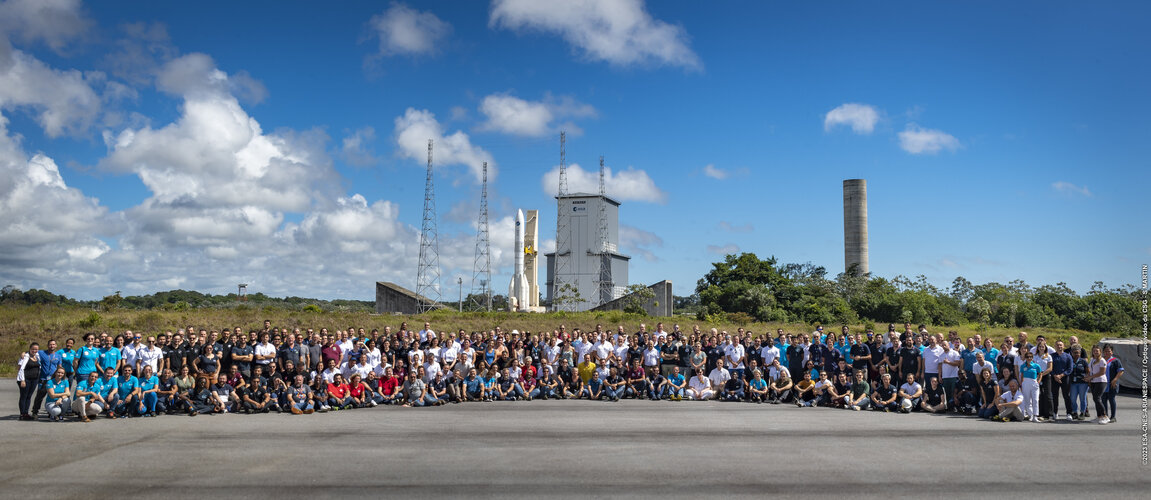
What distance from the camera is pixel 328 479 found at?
8852 mm

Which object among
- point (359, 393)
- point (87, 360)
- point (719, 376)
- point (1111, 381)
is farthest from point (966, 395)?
point (87, 360)

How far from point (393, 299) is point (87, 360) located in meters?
41.1

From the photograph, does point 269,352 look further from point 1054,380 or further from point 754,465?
point 1054,380

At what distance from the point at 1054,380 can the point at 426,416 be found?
12.6 meters

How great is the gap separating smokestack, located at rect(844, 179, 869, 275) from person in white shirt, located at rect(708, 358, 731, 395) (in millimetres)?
54690

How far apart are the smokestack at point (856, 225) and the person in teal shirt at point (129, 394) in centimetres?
6420

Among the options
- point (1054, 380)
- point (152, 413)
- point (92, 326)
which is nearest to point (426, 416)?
point (152, 413)

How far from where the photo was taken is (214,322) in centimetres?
3309

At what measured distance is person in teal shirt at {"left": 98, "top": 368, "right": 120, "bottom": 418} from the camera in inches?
569

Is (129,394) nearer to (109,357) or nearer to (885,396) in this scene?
(109,357)

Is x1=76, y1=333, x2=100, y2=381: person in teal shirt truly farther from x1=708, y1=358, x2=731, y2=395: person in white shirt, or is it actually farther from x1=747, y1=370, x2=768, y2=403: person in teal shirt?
x1=747, y1=370, x2=768, y2=403: person in teal shirt

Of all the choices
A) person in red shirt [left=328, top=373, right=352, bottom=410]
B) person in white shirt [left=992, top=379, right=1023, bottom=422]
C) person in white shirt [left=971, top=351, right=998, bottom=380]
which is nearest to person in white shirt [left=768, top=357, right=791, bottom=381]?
person in white shirt [left=971, top=351, right=998, bottom=380]

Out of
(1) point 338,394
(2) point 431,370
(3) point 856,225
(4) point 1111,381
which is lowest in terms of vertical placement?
(1) point 338,394

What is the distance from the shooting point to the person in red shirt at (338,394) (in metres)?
16.0
